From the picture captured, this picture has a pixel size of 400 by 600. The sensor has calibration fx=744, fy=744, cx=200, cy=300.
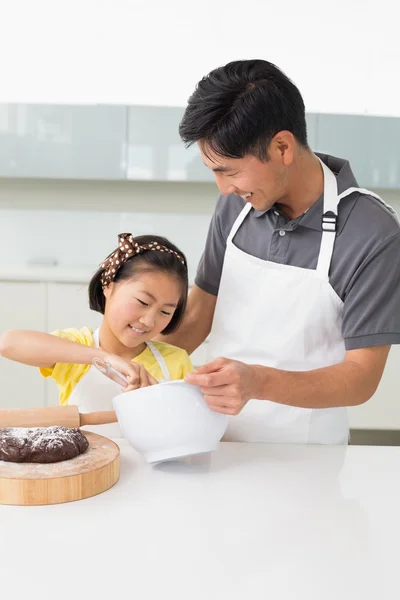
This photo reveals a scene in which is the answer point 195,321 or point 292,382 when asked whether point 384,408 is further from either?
point 292,382

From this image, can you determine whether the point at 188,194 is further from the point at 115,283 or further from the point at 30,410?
the point at 30,410

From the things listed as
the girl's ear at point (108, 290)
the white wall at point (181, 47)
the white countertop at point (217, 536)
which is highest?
the white wall at point (181, 47)

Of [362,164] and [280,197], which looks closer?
[280,197]

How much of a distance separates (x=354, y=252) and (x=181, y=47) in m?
2.90

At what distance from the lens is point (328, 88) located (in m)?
4.14

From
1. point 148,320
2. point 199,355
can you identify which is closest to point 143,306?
point 148,320

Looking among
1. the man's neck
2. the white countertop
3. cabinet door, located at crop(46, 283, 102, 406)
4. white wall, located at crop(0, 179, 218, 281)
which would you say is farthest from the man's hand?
white wall, located at crop(0, 179, 218, 281)

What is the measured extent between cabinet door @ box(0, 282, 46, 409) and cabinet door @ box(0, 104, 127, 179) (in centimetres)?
66

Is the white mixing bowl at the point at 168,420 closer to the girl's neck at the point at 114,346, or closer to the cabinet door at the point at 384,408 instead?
the girl's neck at the point at 114,346

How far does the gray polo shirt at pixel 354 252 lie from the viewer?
1.50m

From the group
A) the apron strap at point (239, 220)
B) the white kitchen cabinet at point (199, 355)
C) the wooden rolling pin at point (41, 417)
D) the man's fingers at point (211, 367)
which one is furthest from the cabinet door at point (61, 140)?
the man's fingers at point (211, 367)

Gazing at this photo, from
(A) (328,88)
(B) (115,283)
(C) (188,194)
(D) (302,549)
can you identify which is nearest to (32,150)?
(C) (188,194)

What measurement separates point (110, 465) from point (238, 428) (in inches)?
21.4

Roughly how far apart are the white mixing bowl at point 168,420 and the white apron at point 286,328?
0.43 m
